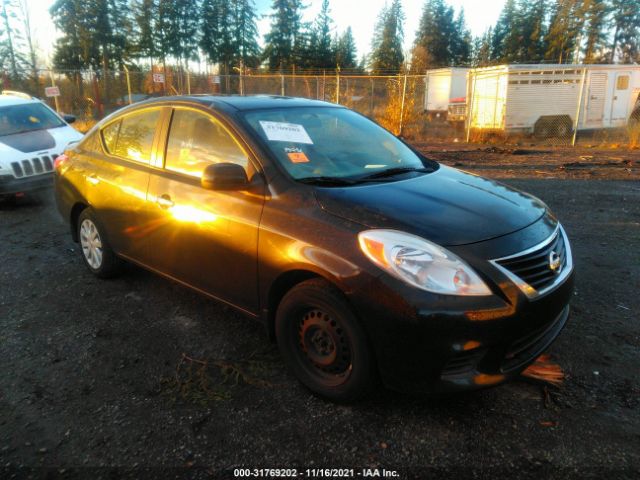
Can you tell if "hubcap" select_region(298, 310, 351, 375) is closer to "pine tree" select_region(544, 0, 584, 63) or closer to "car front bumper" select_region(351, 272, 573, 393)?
"car front bumper" select_region(351, 272, 573, 393)

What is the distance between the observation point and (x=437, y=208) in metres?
2.62

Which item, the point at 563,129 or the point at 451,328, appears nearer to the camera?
the point at 451,328

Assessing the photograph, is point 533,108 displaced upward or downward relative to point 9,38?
downward

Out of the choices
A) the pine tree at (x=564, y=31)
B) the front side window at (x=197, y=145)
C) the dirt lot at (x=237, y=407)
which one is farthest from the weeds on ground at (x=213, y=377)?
the pine tree at (x=564, y=31)

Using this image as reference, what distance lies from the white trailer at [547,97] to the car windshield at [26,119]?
12.0m

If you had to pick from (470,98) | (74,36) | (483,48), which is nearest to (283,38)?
(74,36)

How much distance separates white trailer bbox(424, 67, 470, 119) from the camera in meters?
25.5

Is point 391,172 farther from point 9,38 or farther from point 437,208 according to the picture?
point 9,38

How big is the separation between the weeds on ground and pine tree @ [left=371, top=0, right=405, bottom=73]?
71055 mm

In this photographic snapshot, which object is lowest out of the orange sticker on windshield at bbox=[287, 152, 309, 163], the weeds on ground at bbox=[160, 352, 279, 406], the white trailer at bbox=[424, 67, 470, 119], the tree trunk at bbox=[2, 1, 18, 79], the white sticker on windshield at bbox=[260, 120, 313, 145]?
the weeds on ground at bbox=[160, 352, 279, 406]

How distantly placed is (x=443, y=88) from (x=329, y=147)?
25.3 m

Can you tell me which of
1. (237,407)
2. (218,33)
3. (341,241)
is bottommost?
(237,407)

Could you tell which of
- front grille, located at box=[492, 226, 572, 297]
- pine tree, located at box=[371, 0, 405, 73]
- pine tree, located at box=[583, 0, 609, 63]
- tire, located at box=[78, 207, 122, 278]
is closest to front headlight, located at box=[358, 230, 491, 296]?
front grille, located at box=[492, 226, 572, 297]

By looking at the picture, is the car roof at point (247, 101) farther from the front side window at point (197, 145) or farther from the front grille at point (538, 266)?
the front grille at point (538, 266)
